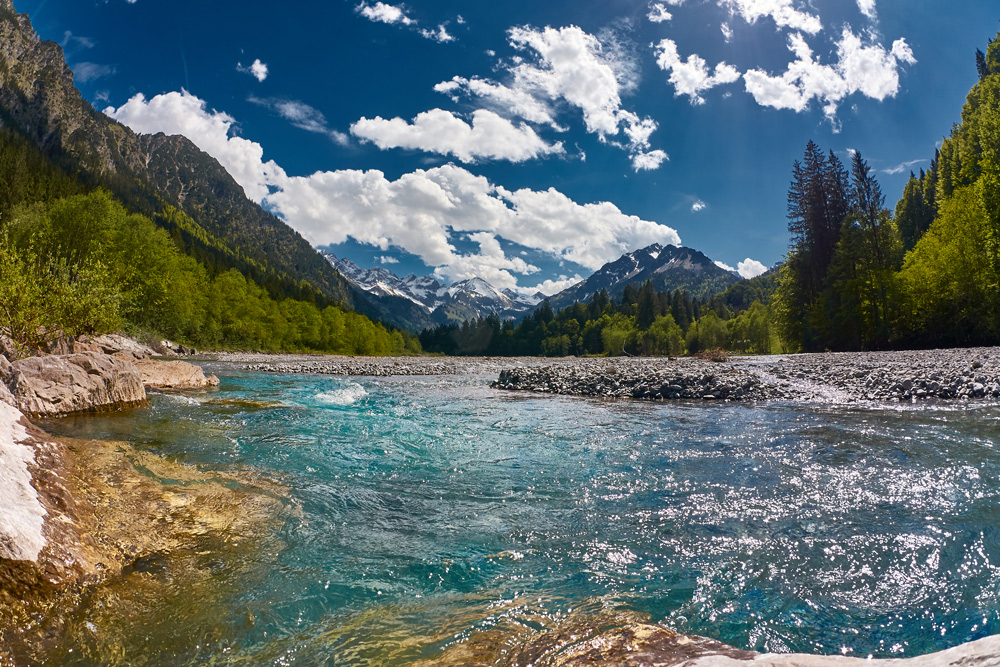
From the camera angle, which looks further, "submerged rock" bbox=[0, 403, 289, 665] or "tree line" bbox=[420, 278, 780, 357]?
"tree line" bbox=[420, 278, 780, 357]

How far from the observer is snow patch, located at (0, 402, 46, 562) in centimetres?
327

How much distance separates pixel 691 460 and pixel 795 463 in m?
1.73

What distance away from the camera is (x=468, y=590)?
4.12 m

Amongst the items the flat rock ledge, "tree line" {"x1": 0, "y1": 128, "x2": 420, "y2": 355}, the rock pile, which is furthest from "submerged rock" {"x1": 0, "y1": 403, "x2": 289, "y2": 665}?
the flat rock ledge

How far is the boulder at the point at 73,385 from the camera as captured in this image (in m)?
9.62

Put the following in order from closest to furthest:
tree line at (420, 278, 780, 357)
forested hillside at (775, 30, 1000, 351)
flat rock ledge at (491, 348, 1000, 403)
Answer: flat rock ledge at (491, 348, 1000, 403) → forested hillside at (775, 30, 1000, 351) → tree line at (420, 278, 780, 357)

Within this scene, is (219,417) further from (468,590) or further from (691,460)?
(691,460)

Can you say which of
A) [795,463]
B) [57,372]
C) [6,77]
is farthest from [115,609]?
[6,77]

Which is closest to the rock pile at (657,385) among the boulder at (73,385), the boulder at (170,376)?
the boulder at (170,376)

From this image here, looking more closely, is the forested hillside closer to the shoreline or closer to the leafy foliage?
the shoreline

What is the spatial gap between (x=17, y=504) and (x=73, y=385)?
9325 millimetres

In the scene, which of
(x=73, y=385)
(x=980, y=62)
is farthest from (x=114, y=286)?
(x=980, y=62)

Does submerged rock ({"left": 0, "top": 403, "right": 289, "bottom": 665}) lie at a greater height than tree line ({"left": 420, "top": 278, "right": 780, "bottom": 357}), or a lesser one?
lesser

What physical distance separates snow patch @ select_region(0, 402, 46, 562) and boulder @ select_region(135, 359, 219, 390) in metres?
14.1
